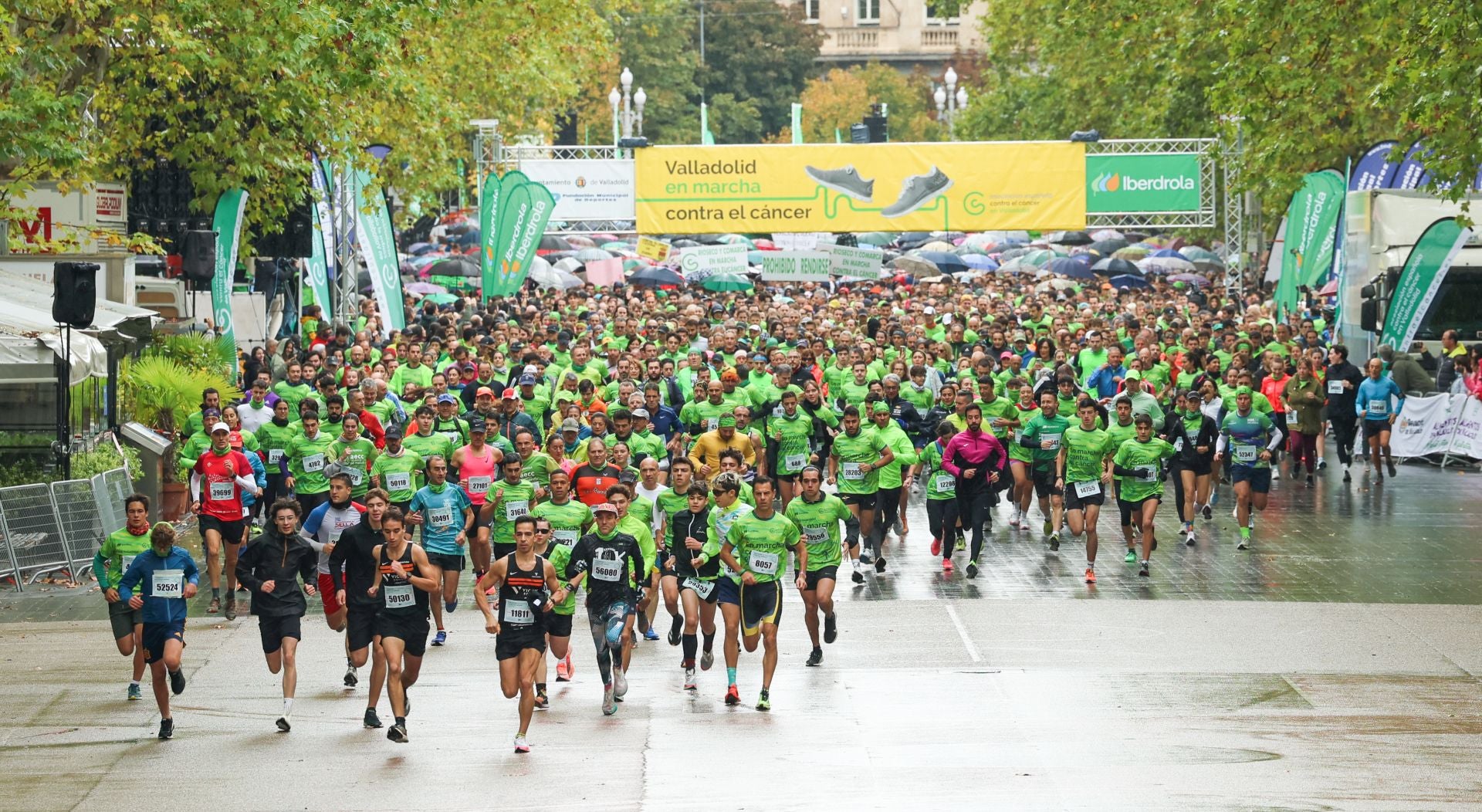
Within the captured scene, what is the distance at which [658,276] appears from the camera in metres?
42.8

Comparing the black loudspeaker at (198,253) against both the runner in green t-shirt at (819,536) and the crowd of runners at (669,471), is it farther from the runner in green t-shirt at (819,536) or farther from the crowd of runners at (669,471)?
the runner in green t-shirt at (819,536)

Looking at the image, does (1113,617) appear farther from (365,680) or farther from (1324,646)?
(365,680)

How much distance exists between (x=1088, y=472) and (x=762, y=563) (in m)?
5.59

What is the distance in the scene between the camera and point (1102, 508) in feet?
72.8

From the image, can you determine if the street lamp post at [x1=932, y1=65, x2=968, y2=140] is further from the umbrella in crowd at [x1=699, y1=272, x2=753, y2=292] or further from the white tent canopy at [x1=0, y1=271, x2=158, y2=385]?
the white tent canopy at [x1=0, y1=271, x2=158, y2=385]

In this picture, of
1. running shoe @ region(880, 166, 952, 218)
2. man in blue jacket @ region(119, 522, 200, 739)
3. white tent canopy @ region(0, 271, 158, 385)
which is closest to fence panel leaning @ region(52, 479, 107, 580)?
white tent canopy @ region(0, 271, 158, 385)

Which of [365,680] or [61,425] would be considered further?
[61,425]

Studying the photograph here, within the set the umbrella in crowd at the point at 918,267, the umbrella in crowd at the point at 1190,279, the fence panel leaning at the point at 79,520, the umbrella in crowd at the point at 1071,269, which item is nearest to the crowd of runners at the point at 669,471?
the fence panel leaning at the point at 79,520

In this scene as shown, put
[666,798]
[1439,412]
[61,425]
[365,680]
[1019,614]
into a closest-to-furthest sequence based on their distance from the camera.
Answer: [666,798], [365,680], [1019,614], [61,425], [1439,412]

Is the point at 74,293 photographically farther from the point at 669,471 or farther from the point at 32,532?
the point at 669,471

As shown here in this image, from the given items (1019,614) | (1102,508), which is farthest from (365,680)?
(1102,508)

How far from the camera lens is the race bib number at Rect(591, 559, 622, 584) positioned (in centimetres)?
1239

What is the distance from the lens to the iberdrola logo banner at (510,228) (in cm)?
3098

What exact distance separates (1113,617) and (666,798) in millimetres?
6391
